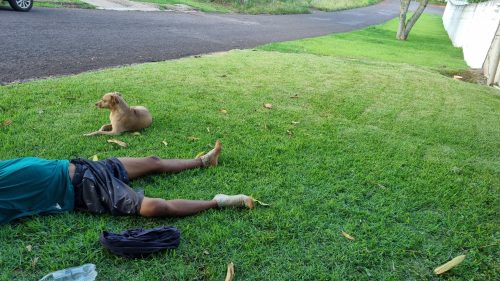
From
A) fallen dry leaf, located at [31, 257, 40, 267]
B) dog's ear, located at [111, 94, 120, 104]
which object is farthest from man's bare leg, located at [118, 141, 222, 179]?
dog's ear, located at [111, 94, 120, 104]

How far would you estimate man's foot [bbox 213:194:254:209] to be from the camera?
295cm

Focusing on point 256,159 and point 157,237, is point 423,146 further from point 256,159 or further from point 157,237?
point 157,237

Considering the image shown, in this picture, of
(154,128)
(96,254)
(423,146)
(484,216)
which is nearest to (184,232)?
(96,254)

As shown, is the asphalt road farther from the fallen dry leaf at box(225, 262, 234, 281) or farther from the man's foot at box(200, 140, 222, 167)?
the fallen dry leaf at box(225, 262, 234, 281)

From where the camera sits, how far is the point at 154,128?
436 cm

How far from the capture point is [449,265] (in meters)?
2.60

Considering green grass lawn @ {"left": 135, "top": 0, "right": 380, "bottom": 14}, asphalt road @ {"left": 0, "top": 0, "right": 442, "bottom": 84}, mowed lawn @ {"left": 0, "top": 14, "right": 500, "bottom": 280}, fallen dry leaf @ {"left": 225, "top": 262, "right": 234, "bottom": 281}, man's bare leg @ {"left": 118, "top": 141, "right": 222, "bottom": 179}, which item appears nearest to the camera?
fallen dry leaf @ {"left": 225, "top": 262, "right": 234, "bottom": 281}

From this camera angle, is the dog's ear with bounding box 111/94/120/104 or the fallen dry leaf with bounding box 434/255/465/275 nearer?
the fallen dry leaf with bounding box 434/255/465/275

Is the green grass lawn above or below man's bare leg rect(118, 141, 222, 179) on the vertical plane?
above

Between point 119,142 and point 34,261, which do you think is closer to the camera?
point 34,261

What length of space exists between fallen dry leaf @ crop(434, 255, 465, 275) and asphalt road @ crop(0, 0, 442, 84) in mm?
5529

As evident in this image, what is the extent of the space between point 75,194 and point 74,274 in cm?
68

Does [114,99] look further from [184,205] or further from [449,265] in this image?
[449,265]

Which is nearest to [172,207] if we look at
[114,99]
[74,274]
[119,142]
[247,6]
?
[74,274]
